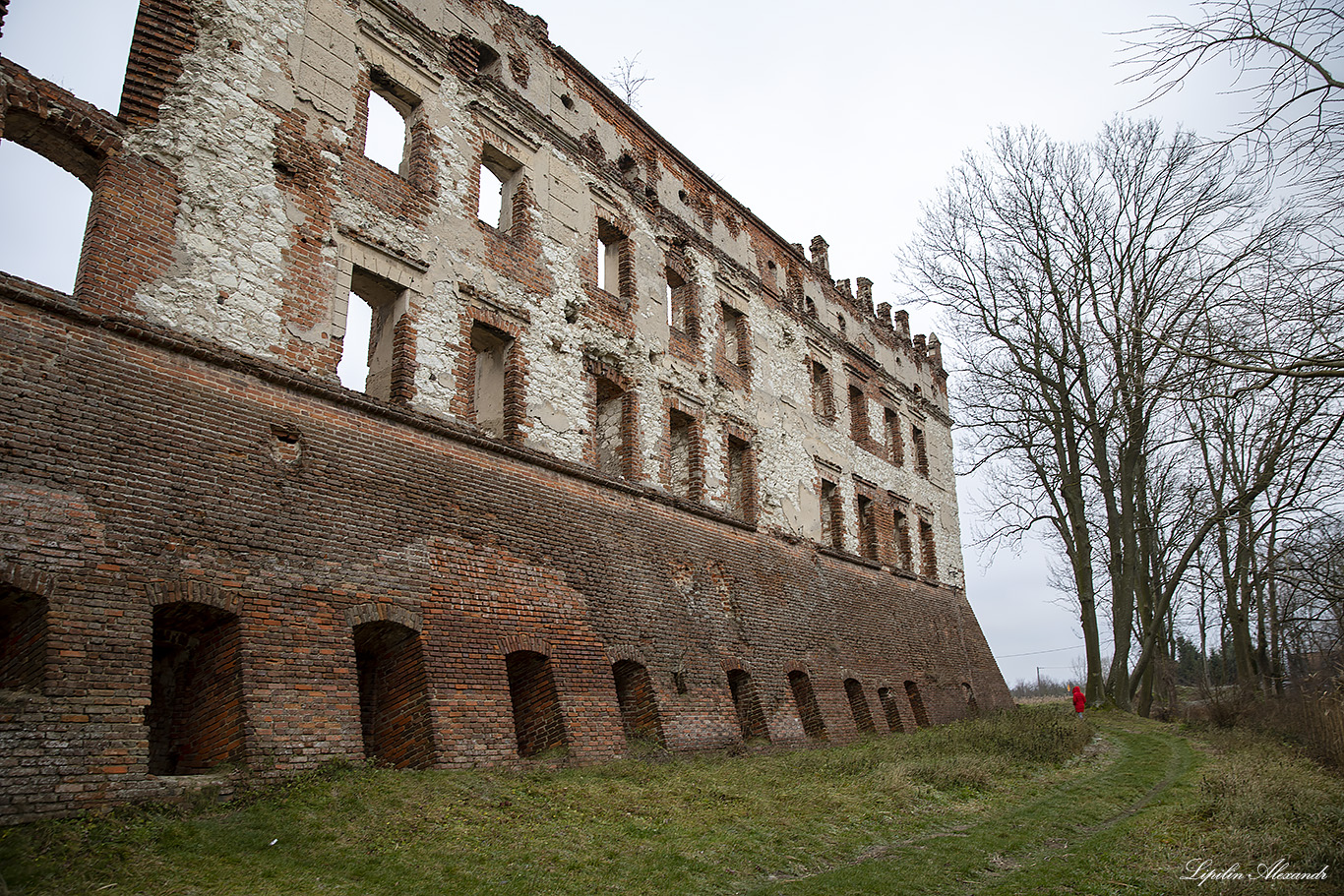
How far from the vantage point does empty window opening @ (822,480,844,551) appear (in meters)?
18.9

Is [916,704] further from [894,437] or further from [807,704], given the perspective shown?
[894,437]

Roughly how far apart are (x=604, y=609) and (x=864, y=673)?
8.29 m

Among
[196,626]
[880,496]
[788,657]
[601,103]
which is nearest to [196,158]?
[196,626]

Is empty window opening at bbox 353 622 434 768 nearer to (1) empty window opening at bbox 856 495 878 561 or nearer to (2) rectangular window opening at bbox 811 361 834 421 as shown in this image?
(2) rectangular window opening at bbox 811 361 834 421

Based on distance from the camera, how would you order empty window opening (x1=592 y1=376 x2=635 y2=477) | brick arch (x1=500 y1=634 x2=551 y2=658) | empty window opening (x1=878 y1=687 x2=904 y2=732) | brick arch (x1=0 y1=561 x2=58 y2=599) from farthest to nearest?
1. empty window opening (x1=878 y1=687 x2=904 y2=732)
2. empty window opening (x1=592 y1=376 x2=635 y2=477)
3. brick arch (x1=500 y1=634 x2=551 y2=658)
4. brick arch (x1=0 y1=561 x2=58 y2=599)

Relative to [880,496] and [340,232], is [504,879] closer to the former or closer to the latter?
[340,232]

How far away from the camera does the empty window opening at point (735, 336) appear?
57.3 feet

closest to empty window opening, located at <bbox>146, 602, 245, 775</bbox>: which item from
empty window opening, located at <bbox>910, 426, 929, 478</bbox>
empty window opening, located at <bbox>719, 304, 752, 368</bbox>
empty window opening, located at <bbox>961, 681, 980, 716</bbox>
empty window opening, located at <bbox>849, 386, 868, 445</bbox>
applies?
empty window opening, located at <bbox>719, 304, 752, 368</bbox>

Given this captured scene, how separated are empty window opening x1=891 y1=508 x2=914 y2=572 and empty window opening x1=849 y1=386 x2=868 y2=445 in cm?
240

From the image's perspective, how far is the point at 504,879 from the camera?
233 inches

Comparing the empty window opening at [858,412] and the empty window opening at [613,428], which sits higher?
the empty window opening at [858,412]

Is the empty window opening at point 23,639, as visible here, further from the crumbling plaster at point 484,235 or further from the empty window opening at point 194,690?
the crumbling plaster at point 484,235

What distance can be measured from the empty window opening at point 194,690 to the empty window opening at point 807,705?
9.91m

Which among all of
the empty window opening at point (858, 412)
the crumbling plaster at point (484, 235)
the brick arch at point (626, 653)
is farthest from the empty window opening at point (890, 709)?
the brick arch at point (626, 653)
